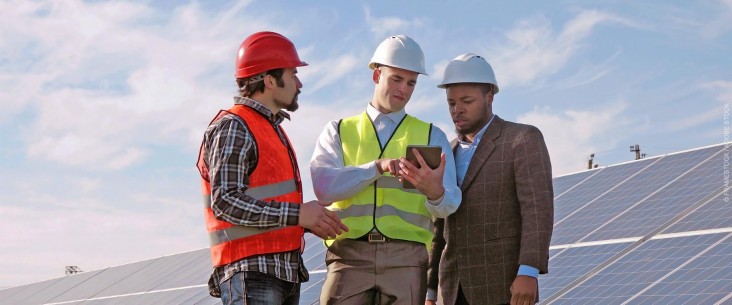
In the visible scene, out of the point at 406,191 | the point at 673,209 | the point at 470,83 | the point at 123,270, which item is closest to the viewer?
the point at 406,191

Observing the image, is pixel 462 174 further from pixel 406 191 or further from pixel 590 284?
pixel 590 284

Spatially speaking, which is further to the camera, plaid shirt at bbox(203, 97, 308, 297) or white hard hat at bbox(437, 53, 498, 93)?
white hard hat at bbox(437, 53, 498, 93)

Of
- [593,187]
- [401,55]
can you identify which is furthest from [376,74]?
[593,187]

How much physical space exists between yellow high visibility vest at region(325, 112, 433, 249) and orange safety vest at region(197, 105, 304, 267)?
1.57ft

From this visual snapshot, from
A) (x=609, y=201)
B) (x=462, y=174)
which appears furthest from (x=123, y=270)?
(x=462, y=174)

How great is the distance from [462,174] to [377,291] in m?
0.86

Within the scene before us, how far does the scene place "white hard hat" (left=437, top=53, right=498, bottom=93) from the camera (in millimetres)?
5770

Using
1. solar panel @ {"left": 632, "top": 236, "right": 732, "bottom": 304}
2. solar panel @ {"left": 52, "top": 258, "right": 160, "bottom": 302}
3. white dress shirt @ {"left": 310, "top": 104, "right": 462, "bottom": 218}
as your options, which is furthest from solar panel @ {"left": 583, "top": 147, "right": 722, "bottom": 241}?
solar panel @ {"left": 52, "top": 258, "right": 160, "bottom": 302}

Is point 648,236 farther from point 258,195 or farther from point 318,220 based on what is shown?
point 258,195

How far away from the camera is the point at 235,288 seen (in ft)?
15.4

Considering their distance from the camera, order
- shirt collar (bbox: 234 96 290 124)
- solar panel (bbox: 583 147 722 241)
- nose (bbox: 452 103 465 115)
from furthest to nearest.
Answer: solar panel (bbox: 583 147 722 241)
nose (bbox: 452 103 465 115)
shirt collar (bbox: 234 96 290 124)

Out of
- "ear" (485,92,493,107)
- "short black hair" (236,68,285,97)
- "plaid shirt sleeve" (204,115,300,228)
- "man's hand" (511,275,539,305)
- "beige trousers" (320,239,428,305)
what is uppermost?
"short black hair" (236,68,285,97)

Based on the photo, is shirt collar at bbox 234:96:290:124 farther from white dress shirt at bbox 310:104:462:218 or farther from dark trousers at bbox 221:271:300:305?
dark trousers at bbox 221:271:300:305

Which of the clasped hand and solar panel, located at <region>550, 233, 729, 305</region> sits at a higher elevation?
the clasped hand
